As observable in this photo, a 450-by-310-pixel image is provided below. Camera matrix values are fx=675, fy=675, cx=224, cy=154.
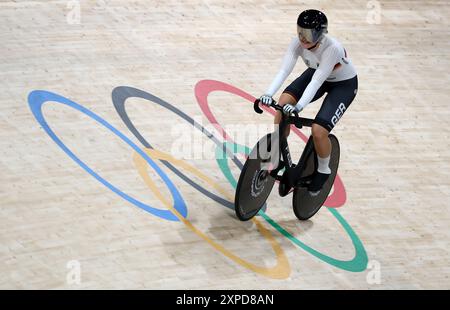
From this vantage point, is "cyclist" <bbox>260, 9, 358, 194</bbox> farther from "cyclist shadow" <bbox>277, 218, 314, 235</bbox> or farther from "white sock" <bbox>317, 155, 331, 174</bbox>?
"cyclist shadow" <bbox>277, 218, 314, 235</bbox>

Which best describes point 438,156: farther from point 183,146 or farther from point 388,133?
point 183,146

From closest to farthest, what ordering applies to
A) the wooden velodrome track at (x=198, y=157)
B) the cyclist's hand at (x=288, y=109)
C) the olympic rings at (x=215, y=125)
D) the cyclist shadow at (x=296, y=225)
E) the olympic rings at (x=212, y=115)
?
the cyclist's hand at (x=288, y=109) < the wooden velodrome track at (x=198, y=157) < the olympic rings at (x=215, y=125) < the cyclist shadow at (x=296, y=225) < the olympic rings at (x=212, y=115)

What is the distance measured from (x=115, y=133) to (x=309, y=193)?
1722 millimetres

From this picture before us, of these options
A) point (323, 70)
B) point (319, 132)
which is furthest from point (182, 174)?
point (323, 70)

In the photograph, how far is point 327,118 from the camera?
4.70 metres

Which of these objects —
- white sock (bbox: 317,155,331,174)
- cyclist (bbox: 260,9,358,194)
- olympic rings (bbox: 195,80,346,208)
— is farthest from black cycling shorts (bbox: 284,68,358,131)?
olympic rings (bbox: 195,80,346,208)

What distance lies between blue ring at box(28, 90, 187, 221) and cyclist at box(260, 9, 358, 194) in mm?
1026

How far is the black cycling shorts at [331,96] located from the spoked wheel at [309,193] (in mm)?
296

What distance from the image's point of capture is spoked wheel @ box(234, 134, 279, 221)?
4.75 metres

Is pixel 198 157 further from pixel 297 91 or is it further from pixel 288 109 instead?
pixel 288 109

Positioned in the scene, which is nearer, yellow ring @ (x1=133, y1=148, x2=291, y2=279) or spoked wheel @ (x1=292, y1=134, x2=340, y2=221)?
yellow ring @ (x1=133, y1=148, x2=291, y2=279)

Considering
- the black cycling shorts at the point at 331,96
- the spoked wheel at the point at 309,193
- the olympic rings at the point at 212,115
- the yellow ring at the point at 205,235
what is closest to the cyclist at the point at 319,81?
the black cycling shorts at the point at 331,96

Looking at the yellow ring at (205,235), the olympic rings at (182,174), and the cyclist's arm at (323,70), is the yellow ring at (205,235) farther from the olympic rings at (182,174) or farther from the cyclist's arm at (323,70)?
the cyclist's arm at (323,70)

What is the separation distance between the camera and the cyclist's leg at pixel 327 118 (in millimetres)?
4707
